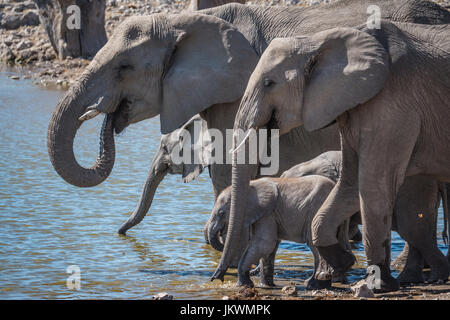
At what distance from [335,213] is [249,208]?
60 centimetres

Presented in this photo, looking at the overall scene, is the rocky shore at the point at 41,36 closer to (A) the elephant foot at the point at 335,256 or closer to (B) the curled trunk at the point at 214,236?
(B) the curled trunk at the point at 214,236

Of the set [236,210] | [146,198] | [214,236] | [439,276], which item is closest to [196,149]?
[146,198]

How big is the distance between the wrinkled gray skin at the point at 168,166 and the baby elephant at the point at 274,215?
1968 millimetres

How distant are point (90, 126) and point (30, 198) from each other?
6.01 m

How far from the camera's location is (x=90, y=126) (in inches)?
640

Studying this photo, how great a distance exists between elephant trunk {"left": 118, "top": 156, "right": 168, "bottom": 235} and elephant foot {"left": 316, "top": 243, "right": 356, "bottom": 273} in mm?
2660

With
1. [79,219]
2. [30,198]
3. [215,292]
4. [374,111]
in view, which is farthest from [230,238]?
[30,198]

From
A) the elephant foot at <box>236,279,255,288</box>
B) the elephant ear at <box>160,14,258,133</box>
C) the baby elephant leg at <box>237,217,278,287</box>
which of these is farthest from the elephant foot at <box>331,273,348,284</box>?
the elephant ear at <box>160,14,258,133</box>

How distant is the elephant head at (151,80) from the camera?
24.2 ft

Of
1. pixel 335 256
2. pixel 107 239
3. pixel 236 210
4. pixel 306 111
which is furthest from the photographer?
pixel 107 239

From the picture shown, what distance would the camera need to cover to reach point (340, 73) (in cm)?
613

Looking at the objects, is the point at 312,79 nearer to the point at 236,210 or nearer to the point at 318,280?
the point at 236,210

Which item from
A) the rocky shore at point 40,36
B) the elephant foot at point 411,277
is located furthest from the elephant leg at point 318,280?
the rocky shore at point 40,36
